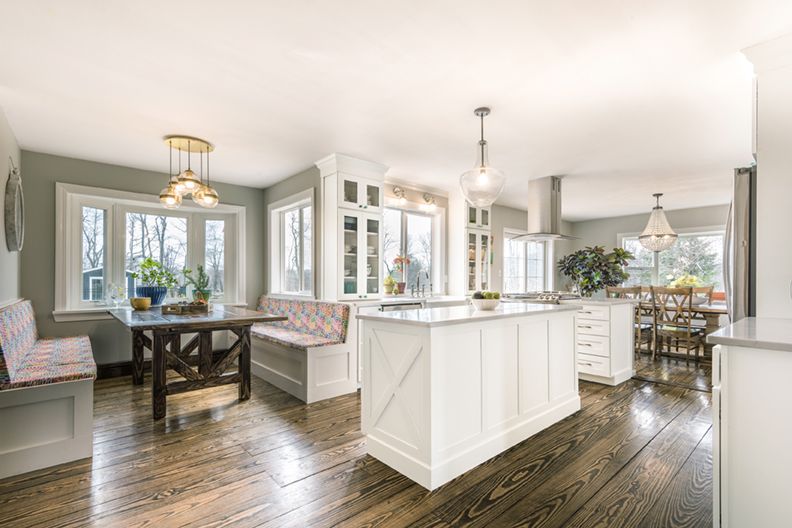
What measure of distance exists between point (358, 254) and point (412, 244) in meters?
1.41

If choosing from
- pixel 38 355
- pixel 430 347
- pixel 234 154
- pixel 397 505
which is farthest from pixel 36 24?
pixel 397 505

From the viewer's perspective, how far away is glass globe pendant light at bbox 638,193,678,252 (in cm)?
566

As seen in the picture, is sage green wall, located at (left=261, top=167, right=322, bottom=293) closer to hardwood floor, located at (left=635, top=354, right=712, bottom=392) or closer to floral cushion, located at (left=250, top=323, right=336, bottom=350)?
floral cushion, located at (left=250, top=323, right=336, bottom=350)

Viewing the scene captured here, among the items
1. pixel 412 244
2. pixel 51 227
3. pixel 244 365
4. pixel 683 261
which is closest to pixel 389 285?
pixel 412 244

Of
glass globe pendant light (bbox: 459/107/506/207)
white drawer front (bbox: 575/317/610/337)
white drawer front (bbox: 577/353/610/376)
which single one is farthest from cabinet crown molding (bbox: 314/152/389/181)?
white drawer front (bbox: 577/353/610/376)

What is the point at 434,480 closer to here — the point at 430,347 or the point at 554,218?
the point at 430,347

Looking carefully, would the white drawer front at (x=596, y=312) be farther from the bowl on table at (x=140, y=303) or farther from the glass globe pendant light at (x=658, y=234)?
the bowl on table at (x=140, y=303)

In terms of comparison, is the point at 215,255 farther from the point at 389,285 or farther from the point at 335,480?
the point at 335,480

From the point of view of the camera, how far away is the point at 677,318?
5.08 m

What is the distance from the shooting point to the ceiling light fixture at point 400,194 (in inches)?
197

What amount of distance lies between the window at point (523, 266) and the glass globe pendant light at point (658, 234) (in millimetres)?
1684

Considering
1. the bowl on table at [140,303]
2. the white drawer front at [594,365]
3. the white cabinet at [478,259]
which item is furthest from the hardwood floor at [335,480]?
the white cabinet at [478,259]

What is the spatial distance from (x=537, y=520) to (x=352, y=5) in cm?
251

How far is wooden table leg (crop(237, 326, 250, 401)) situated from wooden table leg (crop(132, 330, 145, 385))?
1300 mm
